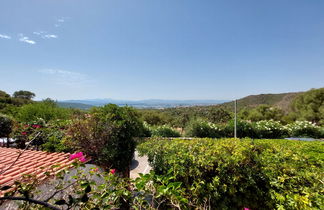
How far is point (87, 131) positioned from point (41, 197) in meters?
1.83

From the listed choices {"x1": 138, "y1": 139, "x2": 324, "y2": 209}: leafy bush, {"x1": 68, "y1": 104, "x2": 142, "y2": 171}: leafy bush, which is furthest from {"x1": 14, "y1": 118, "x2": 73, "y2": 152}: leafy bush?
{"x1": 138, "y1": 139, "x2": 324, "y2": 209}: leafy bush

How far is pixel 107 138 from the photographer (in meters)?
3.32

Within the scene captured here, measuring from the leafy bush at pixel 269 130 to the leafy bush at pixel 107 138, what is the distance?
8.13m

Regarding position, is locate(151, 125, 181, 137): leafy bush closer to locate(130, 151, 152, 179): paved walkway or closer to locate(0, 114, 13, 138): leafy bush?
locate(130, 151, 152, 179): paved walkway

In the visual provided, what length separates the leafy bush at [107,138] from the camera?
3287 millimetres

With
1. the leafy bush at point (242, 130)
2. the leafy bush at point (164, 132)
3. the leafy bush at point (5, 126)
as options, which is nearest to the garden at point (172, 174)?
the leafy bush at point (5, 126)

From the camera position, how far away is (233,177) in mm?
2154

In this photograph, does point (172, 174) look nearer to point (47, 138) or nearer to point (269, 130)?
point (47, 138)

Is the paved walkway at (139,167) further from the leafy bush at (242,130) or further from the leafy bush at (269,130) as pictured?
the leafy bush at (269,130)

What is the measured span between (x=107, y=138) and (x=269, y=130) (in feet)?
30.5

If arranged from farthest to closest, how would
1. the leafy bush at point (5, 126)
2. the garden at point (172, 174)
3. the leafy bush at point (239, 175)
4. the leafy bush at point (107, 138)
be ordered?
the leafy bush at point (5, 126) → the leafy bush at point (107, 138) → the leafy bush at point (239, 175) → the garden at point (172, 174)

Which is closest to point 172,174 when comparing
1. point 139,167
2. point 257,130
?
point 139,167

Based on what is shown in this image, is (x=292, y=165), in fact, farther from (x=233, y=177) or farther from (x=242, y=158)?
(x=233, y=177)

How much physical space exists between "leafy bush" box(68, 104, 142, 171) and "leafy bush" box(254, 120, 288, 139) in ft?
26.7
